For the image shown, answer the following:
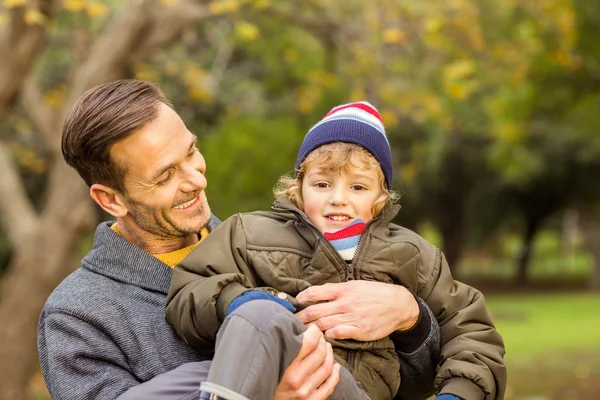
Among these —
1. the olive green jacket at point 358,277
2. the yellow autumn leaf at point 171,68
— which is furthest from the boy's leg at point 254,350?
the yellow autumn leaf at point 171,68

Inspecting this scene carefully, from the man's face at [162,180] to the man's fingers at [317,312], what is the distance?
48 centimetres

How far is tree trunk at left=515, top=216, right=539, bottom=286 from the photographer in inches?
1222

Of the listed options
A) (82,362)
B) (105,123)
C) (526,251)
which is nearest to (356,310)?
(82,362)

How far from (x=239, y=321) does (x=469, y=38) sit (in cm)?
806

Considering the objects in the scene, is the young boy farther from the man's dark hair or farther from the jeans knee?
the man's dark hair

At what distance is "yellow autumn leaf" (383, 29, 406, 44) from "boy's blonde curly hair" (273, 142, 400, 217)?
17.5 ft

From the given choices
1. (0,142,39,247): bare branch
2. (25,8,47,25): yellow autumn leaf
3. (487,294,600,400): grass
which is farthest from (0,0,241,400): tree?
(487,294,600,400): grass

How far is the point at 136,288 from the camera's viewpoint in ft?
8.68

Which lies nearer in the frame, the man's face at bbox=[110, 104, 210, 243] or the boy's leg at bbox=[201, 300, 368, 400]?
the boy's leg at bbox=[201, 300, 368, 400]

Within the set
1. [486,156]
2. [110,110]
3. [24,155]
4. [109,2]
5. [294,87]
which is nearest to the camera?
[110,110]

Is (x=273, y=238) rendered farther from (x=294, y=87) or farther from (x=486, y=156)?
(x=486, y=156)

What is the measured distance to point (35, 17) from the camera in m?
6.54

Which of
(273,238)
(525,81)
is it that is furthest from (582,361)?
(273,238)

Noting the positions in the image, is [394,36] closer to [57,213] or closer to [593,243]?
[57,213]
